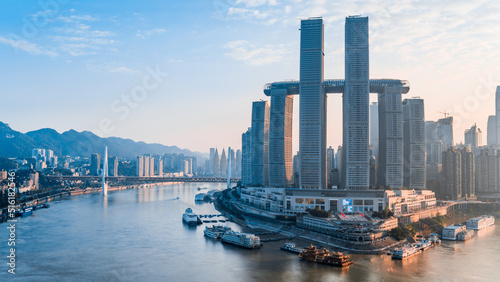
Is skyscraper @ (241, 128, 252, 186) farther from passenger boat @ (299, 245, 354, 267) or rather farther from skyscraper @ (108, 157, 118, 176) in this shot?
skyscraper @ (108, 157, 118, 176)

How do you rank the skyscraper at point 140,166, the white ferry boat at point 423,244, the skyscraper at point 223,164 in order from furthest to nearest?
the skyscraper at point 223,164 < the skyscraper at point 140,166 < the white ferry boat at point 423,244

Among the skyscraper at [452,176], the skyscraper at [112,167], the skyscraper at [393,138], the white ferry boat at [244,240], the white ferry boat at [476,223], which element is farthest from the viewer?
the skyscraper at [112,167]

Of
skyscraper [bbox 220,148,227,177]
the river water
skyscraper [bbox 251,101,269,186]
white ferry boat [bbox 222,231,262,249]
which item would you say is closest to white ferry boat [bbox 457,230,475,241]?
the river water

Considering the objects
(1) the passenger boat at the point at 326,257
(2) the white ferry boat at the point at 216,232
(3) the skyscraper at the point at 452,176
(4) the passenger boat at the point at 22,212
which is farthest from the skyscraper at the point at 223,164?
(1) the passenger boat at the point at 326,257

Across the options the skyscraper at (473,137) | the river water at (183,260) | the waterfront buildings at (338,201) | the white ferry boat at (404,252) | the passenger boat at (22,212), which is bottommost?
the river water at (183,260)

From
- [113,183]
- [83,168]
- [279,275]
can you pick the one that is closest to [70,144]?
[83,168]

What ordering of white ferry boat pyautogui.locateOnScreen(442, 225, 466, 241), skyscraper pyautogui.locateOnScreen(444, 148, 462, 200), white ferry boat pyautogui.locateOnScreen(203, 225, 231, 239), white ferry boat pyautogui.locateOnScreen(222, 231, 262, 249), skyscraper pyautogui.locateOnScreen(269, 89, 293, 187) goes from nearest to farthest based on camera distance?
white ferry boat pyautogui.locateOnScreen(222, 231, 262, 249), white ferry boat pyautogui.locateOnScreen(203, 225, 231, 239), white ferry boat pyautogui.locateOnScreen(442, 225, 466, 241), skyscraper pyautogui.locateOnScreen(269, 89, 293, 187), skyscraper pyautogui.locateOnScreen(444, 148, 462, 200)

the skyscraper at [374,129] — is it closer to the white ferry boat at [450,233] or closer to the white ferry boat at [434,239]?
the white ferry boat at [450,233]
